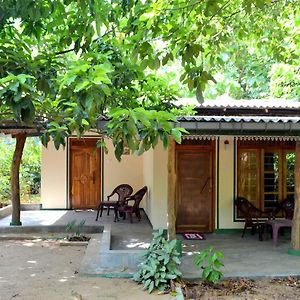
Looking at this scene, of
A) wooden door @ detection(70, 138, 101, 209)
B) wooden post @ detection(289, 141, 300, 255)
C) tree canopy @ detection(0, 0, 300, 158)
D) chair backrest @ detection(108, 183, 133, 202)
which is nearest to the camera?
tree canopy @ detection(0, 0, 300, 158)

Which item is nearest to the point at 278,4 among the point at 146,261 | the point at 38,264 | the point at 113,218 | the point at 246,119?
the point at 246,119

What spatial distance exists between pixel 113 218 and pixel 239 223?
11.0ft

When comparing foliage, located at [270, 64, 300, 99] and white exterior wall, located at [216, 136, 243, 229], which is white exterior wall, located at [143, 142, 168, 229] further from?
foliage, located at [270, 64, 300, 99]

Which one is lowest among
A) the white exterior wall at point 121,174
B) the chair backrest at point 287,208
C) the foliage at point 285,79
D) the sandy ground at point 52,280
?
the sandy ground at point 52,280

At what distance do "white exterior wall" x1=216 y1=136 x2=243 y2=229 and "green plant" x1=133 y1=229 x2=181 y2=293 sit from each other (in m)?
3.53

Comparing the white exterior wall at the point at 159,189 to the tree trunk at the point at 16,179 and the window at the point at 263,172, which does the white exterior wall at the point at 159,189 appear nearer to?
the window at the point at 263,172

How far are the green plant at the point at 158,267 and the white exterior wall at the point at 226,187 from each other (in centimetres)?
353

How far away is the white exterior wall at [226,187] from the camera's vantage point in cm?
964

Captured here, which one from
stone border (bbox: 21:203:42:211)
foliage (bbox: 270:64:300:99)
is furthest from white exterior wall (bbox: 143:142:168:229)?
stone border (bbox: 21:203:42:211)

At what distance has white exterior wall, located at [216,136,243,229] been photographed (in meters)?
9.64

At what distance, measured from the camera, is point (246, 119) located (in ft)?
22.2

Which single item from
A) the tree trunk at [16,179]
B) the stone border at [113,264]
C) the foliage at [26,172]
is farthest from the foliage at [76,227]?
the foliage at [26,172]

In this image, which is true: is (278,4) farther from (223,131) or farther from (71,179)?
(71,179)

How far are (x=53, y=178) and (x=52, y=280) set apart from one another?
6802mm
